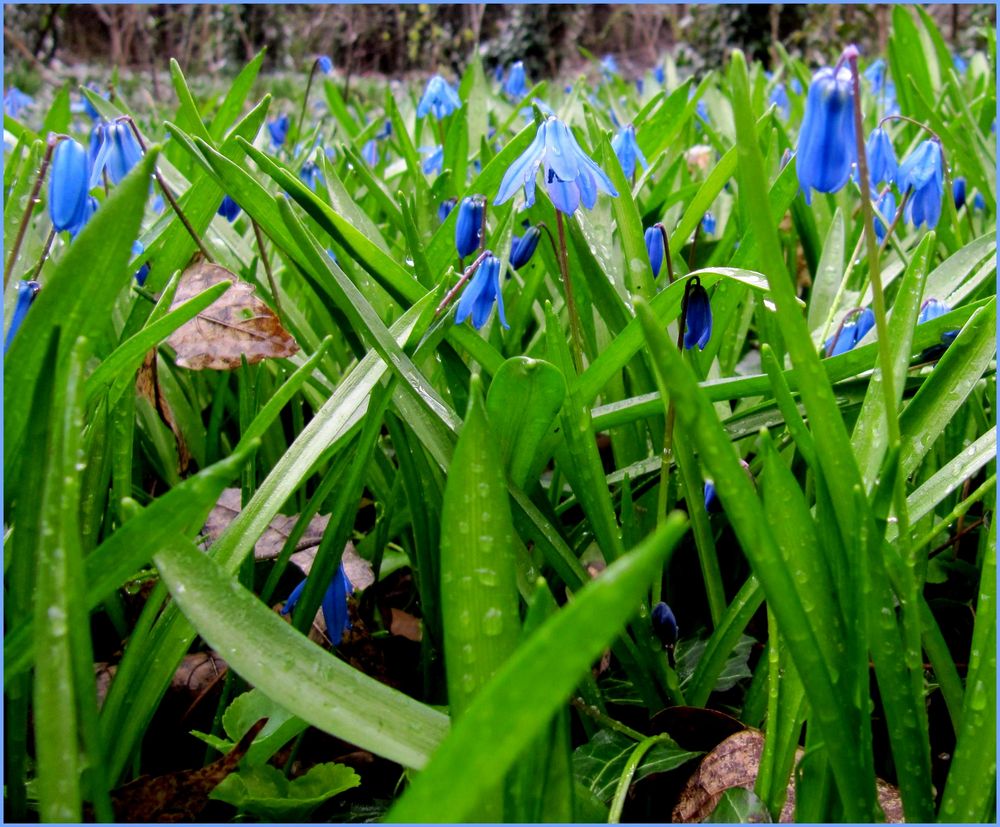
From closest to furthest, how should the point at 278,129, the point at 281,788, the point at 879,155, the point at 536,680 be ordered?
1. the point at 536,680
2. the point at 281,788
3. the point at 879,155
4. the point at 278,129

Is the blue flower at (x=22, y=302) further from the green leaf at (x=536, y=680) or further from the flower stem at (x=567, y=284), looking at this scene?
the green leaf at (x=536, y=680)

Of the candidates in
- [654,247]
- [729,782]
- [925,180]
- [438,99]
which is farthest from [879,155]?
[438,99]

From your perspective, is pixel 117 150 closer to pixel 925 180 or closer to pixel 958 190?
pixel 925 180

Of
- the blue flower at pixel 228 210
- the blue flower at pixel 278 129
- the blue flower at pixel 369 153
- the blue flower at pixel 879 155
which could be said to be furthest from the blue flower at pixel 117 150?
the blue flower at pixel 278 129

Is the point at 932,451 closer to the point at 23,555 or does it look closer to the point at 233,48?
the point at 23,555

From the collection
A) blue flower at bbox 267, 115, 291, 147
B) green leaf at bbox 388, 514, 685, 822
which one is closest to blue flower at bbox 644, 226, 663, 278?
green leaf at bbox 388, 514, 685, 822

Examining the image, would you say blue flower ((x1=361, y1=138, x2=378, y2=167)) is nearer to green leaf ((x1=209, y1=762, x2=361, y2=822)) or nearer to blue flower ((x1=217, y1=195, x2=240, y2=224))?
blue flower ((x1=217, y1=195, x2=240, y2=224))

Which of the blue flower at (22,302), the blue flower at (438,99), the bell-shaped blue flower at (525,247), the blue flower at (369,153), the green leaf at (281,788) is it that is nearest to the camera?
the green leaf at (281,788)
